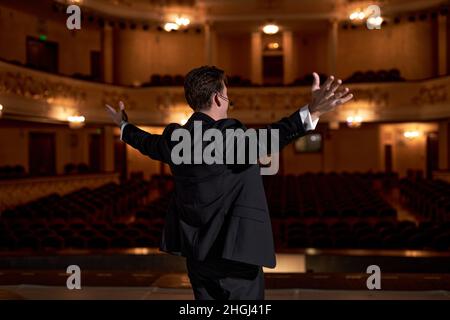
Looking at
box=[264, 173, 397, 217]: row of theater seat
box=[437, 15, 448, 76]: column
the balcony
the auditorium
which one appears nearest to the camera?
the auditorium

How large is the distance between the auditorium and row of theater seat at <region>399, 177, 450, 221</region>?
0.06 metres

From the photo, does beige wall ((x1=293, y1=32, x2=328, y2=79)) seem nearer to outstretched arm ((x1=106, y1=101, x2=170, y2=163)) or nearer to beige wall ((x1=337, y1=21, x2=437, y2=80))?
beige wall ((x1=337, y1=21, x2=437, y2=80))

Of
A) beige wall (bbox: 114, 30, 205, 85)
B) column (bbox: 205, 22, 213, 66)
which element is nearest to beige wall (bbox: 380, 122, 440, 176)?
column (bbox: 205, 22, 213, 66)

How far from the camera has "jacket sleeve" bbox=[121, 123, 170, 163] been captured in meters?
1.91

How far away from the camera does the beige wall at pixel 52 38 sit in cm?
1842

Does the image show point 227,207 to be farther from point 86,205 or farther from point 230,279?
point 86,205

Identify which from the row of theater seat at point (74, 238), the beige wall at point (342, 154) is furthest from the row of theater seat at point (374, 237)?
the beige wall at point (342, 154)

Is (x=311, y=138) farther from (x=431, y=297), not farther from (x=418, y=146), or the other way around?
(x=431, y=297)

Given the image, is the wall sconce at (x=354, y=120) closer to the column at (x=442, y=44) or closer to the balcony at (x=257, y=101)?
→ the balcony at (x=257, y=101)

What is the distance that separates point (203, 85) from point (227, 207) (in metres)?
0.45

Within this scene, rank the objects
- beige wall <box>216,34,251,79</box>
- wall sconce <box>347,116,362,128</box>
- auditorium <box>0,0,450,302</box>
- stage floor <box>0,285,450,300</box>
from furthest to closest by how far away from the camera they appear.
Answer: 1. beige wall <box>216,34,251,79</box>
2. wall sconce <box>347,116,362,128</box>
3. stage floor <box>0,285,450,300</box>
4. auditorium <box>0,0,450,302</box>

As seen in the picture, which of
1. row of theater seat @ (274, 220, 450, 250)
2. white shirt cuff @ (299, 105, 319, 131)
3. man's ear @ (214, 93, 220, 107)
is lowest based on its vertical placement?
row of theater seat @ (274, 220, 450, 250)

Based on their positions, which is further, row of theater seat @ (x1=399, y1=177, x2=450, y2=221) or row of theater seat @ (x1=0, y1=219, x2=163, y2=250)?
row of theater seat @ (x1=399, y1=177, x2=450, y2=221)

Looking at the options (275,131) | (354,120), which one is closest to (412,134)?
(354,120)
